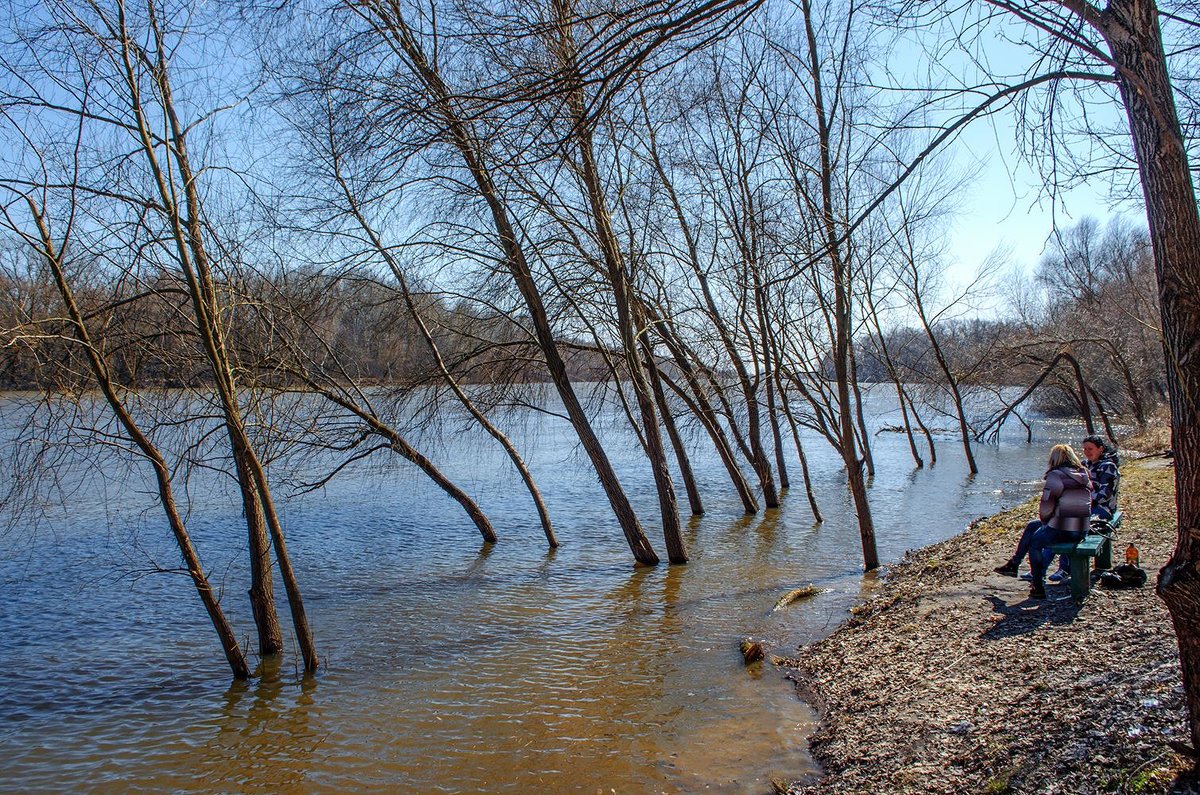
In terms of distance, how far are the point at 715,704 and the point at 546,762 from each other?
5.27 ft

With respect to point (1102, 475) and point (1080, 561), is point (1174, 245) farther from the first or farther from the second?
point (1102, 475)

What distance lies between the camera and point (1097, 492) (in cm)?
830

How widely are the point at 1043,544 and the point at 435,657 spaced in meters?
6.40

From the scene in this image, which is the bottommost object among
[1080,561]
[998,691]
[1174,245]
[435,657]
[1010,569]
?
[435,657]

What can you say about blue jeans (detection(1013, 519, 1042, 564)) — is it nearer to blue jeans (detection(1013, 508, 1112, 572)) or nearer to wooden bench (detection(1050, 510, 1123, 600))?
blue jeans (detection(1013, 508, 1112, 572))

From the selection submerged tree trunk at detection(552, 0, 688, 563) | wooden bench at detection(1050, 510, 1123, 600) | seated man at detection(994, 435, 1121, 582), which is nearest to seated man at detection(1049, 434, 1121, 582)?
seated man at detection(994, 435, 1121, 582)

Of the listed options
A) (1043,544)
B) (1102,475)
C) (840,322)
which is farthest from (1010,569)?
(840,322)

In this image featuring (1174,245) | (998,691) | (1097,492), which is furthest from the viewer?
(1097,492)

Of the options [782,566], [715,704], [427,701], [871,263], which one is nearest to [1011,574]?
[715,704]

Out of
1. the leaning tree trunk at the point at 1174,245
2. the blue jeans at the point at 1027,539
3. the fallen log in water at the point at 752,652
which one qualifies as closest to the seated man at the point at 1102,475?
the blue jeans at the point at 1027,539

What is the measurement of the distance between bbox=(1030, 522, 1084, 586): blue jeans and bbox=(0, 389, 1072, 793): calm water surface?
2343mm

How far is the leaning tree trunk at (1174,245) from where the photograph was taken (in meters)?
3.22

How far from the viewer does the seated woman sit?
7.13 meters

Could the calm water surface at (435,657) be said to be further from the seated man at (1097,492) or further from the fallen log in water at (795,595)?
the seated man at (1097,492)
